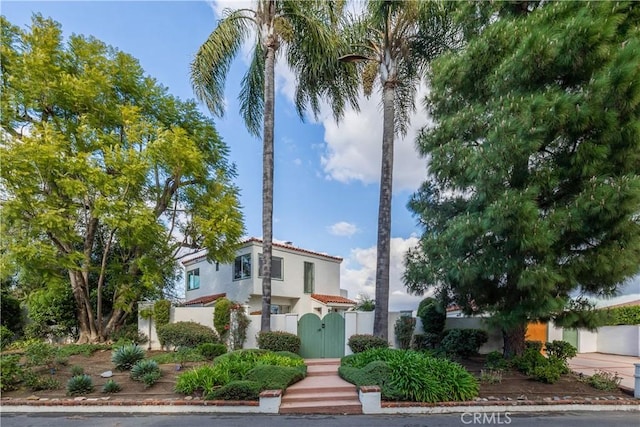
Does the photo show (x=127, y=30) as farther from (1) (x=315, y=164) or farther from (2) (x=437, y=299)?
(2) (x=437, y=299)

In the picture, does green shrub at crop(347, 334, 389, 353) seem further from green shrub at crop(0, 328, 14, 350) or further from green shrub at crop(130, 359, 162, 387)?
green shrub at crop(0, 328, 14, 350)

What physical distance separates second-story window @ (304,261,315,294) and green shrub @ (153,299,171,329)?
8.71 metres

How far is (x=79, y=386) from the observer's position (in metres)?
7.71

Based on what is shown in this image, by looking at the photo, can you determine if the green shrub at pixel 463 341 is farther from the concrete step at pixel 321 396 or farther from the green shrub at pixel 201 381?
the green shrub at pixel 201 381

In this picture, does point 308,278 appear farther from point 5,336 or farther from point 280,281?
point 5,336

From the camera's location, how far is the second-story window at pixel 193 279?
21.9m

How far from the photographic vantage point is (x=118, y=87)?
12430 mm

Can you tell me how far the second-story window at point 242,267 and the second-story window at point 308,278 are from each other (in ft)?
12.1

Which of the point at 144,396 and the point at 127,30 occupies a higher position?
the point at 127,30

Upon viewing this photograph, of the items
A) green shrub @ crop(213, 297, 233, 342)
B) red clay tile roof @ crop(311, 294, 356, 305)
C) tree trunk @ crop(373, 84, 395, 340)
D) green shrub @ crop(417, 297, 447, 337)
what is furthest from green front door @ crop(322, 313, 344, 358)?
red clay tile roof @ crop(311, 294, 356, 305)

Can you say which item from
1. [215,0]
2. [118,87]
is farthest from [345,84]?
[118,87]

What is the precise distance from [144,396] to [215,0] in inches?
456

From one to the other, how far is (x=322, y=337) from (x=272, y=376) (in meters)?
4.45

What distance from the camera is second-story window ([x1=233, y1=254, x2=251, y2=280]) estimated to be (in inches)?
711
